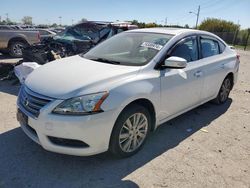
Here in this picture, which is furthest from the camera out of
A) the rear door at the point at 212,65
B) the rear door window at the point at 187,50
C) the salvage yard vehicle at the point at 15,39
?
the salvage yard vehicle at the point at 15,39

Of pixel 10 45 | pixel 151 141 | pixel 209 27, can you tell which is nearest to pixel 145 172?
pixel 151 141

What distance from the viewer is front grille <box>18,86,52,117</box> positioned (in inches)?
124

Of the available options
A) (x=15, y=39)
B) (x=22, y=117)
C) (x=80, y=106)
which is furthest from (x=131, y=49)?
(x=15, y=39)

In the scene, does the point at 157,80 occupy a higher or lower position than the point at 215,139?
higher

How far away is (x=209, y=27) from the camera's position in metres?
52.8

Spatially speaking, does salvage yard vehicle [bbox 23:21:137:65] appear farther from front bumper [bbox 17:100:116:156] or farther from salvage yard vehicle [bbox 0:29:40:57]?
front bumper [bbox 17:100:116:156]

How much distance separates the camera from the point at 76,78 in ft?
11.0

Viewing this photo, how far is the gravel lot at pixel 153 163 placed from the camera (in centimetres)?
314

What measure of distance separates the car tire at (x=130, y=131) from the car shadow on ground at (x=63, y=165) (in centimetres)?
13

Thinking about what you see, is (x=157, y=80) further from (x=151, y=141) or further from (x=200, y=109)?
(x=200, y=109)

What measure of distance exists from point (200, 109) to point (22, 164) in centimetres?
370

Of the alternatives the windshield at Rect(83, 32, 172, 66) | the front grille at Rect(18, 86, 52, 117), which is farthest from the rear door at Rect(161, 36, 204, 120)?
the front grille at Rect(18, 86, 52, 117)

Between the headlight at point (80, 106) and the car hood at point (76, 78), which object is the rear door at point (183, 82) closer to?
the car hood at point (76, 78)

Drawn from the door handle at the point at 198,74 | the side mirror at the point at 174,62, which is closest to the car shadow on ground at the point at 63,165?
the door handle at the point at 198,74
